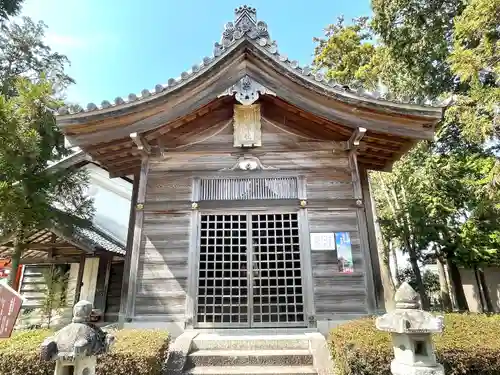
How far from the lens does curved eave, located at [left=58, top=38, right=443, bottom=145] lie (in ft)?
23.7

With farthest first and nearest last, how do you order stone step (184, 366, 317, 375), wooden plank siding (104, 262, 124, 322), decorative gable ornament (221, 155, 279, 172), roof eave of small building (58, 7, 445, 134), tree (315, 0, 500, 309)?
1. tree (315, 0, 500, 309)
2. wooden plank siding (104, 262, 124, 322)
3. decorative gable ornament (221, 155, 279, 172)
4. roof eave of small building (58, 7, 445, 134)
5. stone step (184, 366, 317, 375)

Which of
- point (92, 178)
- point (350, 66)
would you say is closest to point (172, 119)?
point (92, 178)

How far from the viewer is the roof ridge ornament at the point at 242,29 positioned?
7.90 meters

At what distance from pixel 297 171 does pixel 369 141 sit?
6.23ft

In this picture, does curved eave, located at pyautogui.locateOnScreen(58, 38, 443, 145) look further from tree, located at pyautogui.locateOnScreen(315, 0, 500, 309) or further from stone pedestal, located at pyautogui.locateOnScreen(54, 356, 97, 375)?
tree, located at pyautogui.locateOnScreen(315, 0, 500, 309)

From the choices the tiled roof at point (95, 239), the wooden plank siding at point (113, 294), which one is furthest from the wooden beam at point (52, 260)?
the wooden plank siding at point (113, 294)

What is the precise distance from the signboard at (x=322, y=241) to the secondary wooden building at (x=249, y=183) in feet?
0.08

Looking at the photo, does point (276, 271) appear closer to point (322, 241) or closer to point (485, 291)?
point (322, 241)

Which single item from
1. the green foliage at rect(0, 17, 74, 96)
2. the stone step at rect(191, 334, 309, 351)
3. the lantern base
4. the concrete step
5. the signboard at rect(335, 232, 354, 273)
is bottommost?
the concrete step

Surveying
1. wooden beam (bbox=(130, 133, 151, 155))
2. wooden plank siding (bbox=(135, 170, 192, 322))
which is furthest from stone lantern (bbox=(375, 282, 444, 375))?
wooden beam (bbox=(130, 133, 151, 155))

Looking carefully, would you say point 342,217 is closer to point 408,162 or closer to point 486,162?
point 486,162

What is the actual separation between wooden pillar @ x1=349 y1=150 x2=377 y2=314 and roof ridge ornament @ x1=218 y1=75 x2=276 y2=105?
2.62 metres

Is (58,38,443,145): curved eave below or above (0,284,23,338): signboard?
above

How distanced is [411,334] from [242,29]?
7181 millimetres
